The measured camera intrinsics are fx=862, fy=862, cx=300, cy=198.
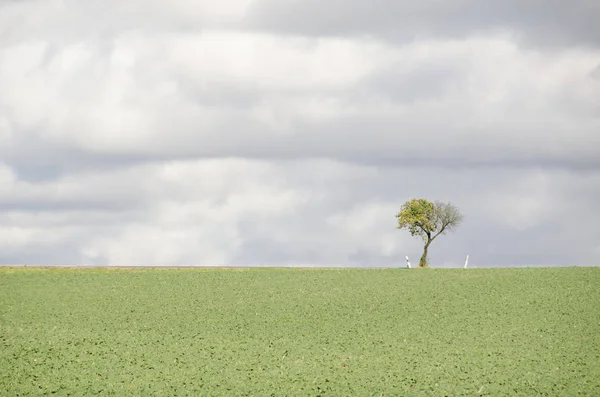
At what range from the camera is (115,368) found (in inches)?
1453

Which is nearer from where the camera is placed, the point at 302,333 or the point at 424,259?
the point at 302,333

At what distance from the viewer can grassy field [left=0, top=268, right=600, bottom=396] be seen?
1344 inches

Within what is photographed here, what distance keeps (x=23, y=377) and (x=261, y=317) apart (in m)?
18.5

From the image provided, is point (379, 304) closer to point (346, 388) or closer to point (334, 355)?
point (334, 355)

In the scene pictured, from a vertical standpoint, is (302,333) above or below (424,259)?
below

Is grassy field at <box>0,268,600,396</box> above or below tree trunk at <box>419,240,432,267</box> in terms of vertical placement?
below

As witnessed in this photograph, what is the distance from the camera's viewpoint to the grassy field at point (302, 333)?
34.1 m

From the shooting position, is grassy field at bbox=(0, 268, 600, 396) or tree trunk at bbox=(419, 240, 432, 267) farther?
tree trunk at bbox=(419, 240, 432, 267)

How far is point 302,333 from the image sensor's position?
46.1m

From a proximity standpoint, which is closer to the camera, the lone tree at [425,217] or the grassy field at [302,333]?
the grassy field at [302,333]

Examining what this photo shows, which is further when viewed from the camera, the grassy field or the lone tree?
the lone tree

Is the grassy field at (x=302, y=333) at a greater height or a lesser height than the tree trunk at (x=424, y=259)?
lesser

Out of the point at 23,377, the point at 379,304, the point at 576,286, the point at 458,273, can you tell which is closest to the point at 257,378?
the point at 23,377

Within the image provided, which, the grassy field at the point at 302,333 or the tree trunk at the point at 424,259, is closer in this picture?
the grassy field at the point at 302,333
